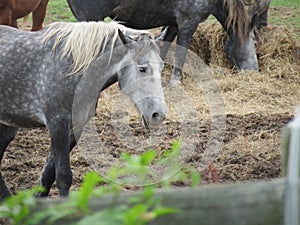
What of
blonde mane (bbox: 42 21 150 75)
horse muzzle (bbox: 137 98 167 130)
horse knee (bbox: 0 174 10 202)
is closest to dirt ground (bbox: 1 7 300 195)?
horse knee (bbox: 0 174 10 202)

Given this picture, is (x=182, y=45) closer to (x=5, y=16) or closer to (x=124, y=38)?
(x=5, y=16)

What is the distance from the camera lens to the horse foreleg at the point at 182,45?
9898 millimetres

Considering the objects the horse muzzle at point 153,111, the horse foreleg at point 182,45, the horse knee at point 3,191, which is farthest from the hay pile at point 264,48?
the horse muzzle at point 153,111

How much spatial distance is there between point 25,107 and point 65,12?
10.0m

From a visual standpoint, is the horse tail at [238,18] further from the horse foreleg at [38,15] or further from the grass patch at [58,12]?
the grass patch at [58,12]

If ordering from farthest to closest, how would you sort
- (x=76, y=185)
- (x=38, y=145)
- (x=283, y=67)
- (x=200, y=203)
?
Answer: (x=283, y=67) < (x=38, y=145) < (x=76, y=185) < (x=200, y=203)

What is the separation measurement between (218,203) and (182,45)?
8194 millimetres

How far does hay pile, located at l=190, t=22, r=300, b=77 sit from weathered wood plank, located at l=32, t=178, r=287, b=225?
8.81 metres

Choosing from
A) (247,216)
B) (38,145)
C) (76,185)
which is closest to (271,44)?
(38,145)

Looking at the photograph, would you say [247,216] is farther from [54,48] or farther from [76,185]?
[76,185]

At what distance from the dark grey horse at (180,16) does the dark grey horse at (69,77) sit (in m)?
4.09

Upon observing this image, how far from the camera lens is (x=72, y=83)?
495 centimetres

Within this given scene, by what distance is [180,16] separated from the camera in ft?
32.4

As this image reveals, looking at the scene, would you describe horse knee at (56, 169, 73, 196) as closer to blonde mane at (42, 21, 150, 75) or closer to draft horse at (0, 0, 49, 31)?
blonde mane at (42, 21, 150, 75)
